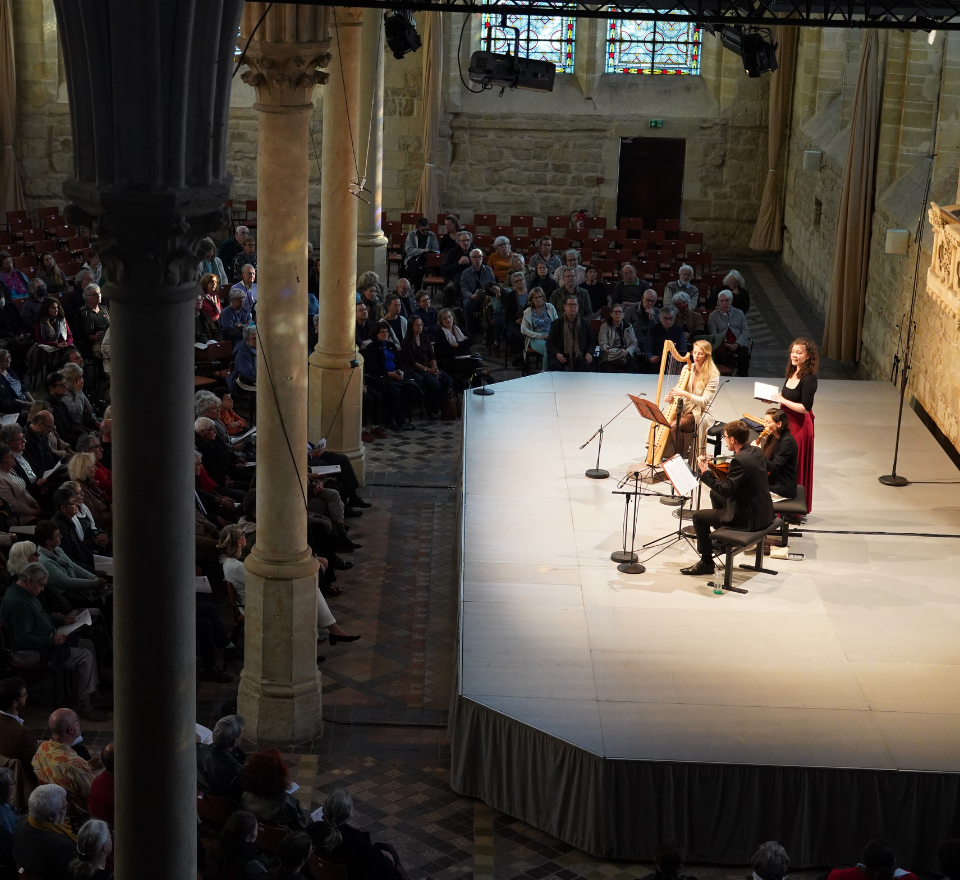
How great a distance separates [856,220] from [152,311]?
12.8m

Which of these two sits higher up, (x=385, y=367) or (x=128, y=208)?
(x=128, y=208)

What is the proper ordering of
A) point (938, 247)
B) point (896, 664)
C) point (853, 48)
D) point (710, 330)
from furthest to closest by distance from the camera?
point (853, 48) → point (710, 330) → point (938, 247) → point (896, 664)

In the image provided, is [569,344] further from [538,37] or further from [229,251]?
[538,37]

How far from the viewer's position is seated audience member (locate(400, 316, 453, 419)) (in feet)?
44.3

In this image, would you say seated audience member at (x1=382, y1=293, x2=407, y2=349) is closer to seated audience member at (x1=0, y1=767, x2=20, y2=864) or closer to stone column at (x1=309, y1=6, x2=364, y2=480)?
stone column at (x1=309, y1=6, x2=364, y2=480)

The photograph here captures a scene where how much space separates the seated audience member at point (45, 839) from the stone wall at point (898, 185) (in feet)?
27.6

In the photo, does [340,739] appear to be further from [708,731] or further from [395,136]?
[395,136]

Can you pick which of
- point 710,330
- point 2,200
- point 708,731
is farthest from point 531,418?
point 2,200

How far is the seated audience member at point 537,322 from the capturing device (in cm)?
1434

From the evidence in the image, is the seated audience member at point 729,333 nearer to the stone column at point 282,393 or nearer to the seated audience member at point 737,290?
the seated audience member at point 737,290

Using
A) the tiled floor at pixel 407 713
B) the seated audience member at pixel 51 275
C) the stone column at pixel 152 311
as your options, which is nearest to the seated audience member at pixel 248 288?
the seated audience member at pixel 51 275

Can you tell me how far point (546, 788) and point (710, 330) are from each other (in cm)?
817

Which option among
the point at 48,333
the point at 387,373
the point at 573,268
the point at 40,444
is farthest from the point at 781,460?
the point at 48,333

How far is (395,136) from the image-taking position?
66.6ft
